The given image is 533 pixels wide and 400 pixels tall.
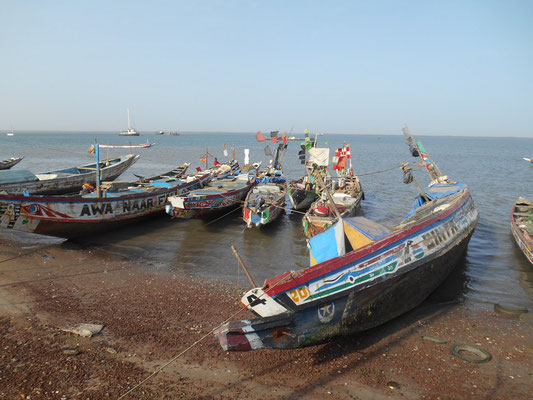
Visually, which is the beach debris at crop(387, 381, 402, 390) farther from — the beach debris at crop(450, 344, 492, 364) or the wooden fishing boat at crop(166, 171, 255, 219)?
the wooden fishing boat at crop(166, 171, 255, 219)

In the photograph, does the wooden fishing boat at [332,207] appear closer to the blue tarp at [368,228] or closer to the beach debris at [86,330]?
the blue tarp at [368,228]

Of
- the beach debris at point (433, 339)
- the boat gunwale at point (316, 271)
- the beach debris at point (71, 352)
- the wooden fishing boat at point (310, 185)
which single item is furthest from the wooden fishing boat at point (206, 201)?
the beach debris at point (433, 339)

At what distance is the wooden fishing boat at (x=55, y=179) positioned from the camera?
2442 centimetres

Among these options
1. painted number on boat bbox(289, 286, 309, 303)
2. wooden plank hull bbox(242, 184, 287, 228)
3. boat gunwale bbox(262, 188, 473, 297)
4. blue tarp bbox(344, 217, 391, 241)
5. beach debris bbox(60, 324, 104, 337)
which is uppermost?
blue tarp bbox(344, 217, 391, 241)

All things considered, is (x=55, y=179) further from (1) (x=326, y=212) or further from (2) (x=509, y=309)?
(2) (x=509, y=309)

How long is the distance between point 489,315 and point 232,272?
841 cm

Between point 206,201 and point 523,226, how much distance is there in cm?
1568

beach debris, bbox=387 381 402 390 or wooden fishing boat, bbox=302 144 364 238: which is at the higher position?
wooden fishing boat, bbox=302 144 364 238

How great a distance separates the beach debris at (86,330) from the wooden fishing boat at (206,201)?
973 centimetres

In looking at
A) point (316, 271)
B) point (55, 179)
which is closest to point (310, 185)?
point (316, 271)

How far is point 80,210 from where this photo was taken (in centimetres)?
1559

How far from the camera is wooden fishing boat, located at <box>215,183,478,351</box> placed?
6.80 metres

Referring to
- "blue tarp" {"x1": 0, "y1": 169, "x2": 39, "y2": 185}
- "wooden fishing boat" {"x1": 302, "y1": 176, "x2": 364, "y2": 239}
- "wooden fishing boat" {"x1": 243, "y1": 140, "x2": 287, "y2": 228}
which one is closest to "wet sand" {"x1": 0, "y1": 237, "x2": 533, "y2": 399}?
"wooden fishing boat" {"x1": 302, "y1": 176, "x2": 364, "y2": 239}

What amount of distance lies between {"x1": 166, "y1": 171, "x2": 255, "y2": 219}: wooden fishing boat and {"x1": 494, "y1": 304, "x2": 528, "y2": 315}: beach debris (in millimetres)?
13301
